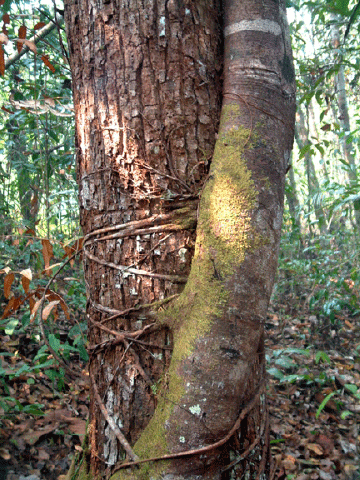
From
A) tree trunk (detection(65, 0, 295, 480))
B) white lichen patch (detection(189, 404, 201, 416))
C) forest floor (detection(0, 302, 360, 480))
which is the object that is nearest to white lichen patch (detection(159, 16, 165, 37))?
tree trunk (detection(65, 0, 295, 480))

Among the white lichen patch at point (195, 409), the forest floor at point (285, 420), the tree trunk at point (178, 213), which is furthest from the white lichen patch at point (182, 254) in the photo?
the forest floor at point (285, 420)

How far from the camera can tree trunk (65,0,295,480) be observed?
103 centimetres

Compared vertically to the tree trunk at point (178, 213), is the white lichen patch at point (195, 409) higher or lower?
lower

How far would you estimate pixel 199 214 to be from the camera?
1.13 m

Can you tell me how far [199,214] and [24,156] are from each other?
319cm

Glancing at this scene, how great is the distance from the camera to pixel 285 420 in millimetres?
2652

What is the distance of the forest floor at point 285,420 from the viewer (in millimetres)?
2066

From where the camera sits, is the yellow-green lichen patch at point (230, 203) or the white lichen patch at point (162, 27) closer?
the yellow-green lichen patch at point (230, 203)

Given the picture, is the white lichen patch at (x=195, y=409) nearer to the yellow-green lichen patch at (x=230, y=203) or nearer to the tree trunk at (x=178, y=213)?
the tree trunk at (x=178, y=213)

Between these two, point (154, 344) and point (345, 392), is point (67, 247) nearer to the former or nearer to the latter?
point (154, 344)

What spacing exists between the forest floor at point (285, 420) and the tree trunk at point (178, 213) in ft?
2.37

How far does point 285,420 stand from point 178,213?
2121 millimetres

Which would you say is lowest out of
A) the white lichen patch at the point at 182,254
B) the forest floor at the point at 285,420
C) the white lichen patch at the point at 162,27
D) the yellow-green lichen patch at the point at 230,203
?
the forest floor at the point at 285,420

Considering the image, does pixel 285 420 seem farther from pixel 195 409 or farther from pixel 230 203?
pixel 230 203
